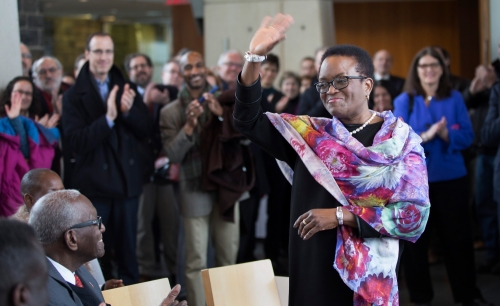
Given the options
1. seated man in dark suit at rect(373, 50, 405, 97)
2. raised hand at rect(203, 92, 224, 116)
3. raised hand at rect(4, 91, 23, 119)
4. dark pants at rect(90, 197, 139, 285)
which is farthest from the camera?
seated man in dark suit at rect(373, 50, 405, 97)

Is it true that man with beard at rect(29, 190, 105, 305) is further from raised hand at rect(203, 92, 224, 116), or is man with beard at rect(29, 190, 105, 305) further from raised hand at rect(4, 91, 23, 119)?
raised hand at rect(203, 92, 224, 116)

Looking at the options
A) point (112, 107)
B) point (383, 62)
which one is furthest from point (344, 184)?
point (383, 62)

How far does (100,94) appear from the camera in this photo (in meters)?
4.49

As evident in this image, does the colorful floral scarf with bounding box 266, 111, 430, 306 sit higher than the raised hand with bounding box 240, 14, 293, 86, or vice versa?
the raised hand with bounding box 240, 14, 293, 86

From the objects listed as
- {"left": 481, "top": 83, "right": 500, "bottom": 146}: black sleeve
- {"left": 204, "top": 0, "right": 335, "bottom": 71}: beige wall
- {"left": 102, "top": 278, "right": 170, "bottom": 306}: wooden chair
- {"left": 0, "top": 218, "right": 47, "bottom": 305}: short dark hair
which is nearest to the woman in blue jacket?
{"left": 481, "top": 83, "right": 500, "bottom": 146}: black sleeve

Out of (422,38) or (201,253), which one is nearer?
(201,253)

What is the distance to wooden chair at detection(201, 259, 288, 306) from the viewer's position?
2.81 m

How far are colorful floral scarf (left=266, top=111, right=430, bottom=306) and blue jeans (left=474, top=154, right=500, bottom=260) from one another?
3.62 meters

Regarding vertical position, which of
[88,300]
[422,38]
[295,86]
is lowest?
[88,300]

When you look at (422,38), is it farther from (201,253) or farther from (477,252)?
(201,253)

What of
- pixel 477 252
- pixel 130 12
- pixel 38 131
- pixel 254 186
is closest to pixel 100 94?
pixel 38 131

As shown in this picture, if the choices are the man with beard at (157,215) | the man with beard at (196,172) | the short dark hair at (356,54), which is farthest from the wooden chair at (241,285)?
the man with beard at (157,215)

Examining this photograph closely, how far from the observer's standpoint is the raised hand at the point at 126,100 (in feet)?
14.5

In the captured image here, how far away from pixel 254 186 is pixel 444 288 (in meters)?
1.72
